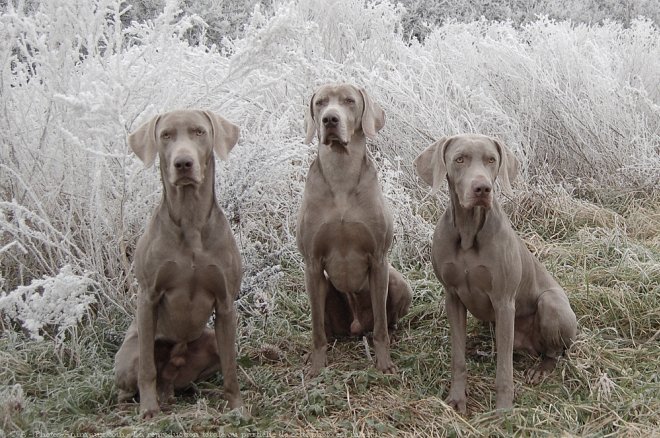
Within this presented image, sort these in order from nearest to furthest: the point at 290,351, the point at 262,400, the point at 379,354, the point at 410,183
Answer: the point at 262,400
the point at 379,354
the point at 290,351
the point at 410,183

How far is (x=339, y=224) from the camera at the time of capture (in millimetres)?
3557

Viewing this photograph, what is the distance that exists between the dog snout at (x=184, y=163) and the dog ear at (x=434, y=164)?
103cm

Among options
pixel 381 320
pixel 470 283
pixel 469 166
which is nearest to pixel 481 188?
pixel 469 166

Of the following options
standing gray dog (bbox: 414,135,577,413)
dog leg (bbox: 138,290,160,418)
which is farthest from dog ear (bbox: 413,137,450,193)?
dog leg (bbox: 138,290,160,418)

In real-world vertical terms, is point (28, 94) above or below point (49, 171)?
above

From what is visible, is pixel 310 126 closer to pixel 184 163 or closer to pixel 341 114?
pixel 341 114

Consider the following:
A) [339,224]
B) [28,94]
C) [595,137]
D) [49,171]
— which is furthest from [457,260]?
[595,137]

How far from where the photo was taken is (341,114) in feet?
11.5

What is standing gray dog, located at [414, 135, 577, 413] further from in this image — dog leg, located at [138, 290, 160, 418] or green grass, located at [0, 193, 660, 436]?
dog leg, located at [138, 290, 160, 418]

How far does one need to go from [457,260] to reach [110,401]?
1728 mm

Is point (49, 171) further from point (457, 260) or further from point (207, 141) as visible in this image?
point (457, 260)

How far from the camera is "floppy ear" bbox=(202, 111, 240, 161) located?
3.17 metres

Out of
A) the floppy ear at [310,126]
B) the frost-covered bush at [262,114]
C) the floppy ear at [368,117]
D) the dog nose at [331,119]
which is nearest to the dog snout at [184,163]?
the frost-covered bush at [262,114]

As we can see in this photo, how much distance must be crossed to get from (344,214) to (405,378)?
85cm
